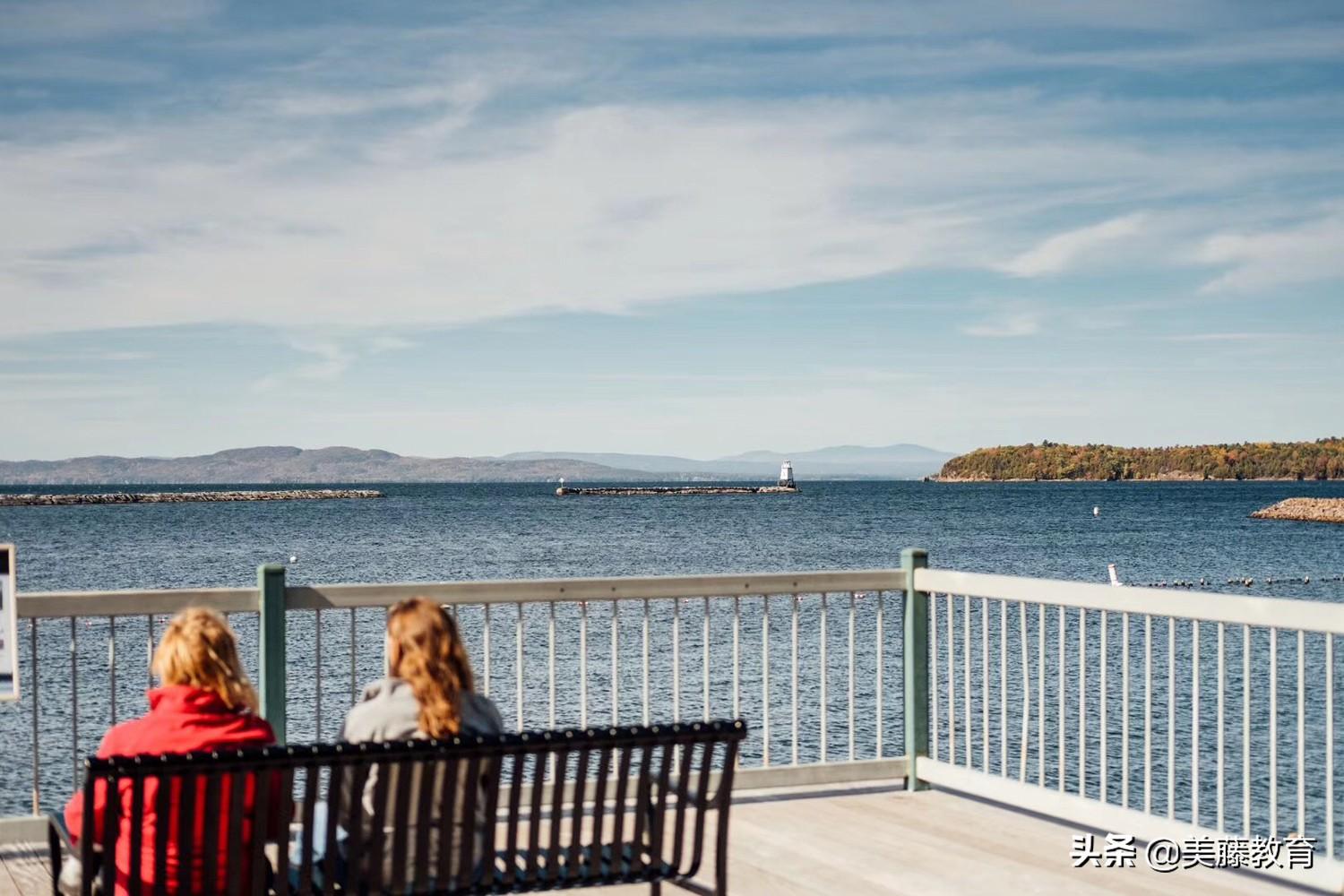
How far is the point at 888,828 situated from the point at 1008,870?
2.55ft

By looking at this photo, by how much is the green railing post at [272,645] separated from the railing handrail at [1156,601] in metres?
2.88

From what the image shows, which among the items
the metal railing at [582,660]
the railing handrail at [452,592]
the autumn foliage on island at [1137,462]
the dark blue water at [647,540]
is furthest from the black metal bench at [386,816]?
the autumn foliage on island at [1137,462]

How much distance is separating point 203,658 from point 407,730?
52 centimetres

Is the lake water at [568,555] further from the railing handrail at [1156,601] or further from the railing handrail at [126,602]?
the railing handrail at [1156,601]

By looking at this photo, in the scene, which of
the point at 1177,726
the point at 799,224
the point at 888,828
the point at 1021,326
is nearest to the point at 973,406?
the point at 1021,326

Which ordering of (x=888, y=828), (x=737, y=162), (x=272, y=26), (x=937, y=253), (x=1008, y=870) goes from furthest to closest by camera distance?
(x=937, y=253) < (x=272, y=26) < (x=737, y=162) < (x=888, y=828) < (x=1008, y=870)

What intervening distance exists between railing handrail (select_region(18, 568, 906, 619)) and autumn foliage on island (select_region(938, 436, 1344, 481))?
587 ft

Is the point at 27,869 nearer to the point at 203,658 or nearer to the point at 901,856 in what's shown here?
the point at 203,658

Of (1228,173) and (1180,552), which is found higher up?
(1228,173)

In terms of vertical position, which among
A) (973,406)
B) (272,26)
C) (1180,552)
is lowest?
(1180,552)

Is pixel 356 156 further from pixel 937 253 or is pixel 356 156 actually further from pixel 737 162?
pixel 937 253

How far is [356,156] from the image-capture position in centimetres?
3969

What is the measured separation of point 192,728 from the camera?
3621 mm

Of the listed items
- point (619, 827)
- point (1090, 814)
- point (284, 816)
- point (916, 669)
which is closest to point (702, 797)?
point (619, 827)
